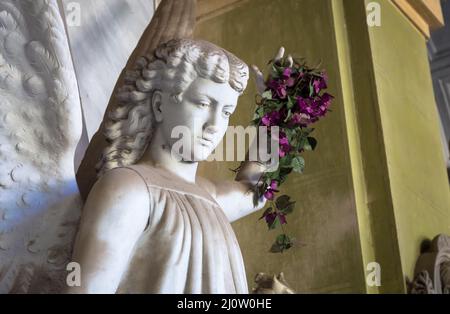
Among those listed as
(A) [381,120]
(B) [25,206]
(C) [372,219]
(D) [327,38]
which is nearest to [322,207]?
(C) [372,219]

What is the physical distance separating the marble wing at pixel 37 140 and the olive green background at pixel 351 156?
1376mm

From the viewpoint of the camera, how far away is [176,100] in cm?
264

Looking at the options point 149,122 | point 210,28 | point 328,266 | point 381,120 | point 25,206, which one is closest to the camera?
point 25,206

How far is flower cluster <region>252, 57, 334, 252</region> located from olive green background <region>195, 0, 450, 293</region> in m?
0.80

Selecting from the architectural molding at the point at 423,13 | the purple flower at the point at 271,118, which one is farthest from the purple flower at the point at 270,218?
the architectural molding at the point at 423,13

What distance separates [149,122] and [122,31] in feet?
3.64

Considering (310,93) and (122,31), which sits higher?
(122,31)

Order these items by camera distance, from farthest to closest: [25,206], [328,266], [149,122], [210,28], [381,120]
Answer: [210,28] < [381,120] < [328,266] < [149,122] < [25,206]

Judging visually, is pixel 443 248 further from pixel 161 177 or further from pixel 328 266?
pixel 161 177

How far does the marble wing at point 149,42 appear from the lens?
2.71 meters

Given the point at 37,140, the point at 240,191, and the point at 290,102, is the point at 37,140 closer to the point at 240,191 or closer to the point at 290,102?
the point at 240,191

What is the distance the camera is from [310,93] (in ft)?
9.34

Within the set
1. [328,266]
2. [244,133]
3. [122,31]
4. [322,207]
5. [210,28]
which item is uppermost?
[210,28]

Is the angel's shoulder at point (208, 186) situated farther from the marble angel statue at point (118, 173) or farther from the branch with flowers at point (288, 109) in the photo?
the branch with flowers at point (288, 109)
